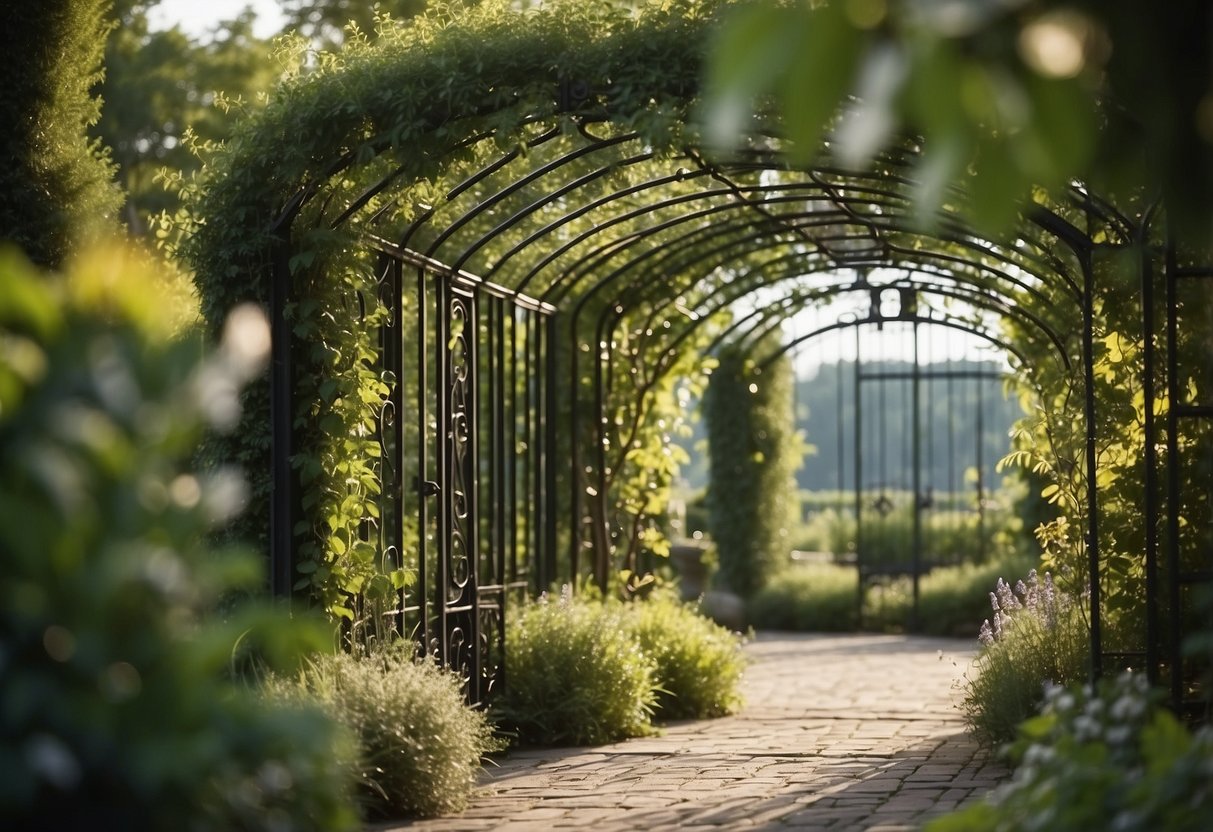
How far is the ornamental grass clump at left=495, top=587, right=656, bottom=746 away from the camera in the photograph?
25.1 ft

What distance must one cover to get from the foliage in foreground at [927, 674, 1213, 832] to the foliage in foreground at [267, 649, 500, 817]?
8.11ft

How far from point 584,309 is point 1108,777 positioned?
730cm

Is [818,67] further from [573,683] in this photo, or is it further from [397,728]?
[573,683]

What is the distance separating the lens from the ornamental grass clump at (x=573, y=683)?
7.66 metres

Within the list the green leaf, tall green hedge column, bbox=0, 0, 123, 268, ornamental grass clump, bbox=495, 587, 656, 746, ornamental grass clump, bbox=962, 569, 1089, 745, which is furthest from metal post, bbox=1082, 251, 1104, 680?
tall green hedge column, bbox=0, 0, 123, 268

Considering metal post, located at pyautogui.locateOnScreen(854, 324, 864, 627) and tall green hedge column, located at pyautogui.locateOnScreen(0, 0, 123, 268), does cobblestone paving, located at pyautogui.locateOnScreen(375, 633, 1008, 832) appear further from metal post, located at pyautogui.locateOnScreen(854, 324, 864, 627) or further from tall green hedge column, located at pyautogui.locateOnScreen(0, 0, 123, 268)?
metal post, located at pyautogui.locateOnScreen(854, 324, 864, 627)

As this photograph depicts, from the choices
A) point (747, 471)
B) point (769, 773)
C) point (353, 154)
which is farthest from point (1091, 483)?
point (747, 471)

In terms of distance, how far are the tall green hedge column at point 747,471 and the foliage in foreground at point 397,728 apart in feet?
34.2

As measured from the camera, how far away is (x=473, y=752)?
19.3 ft

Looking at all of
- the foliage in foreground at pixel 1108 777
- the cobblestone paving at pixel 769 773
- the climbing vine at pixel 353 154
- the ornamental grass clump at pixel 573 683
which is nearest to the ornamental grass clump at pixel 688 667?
the cobblestone paving at pixel 769 773

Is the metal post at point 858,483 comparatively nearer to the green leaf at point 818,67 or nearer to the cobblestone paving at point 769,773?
the cobblestone paving at point 769,773

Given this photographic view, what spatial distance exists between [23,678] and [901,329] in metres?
12.5

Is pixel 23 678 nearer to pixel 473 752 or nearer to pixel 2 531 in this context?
pixel 2 531

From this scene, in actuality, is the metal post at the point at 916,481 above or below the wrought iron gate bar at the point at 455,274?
below
